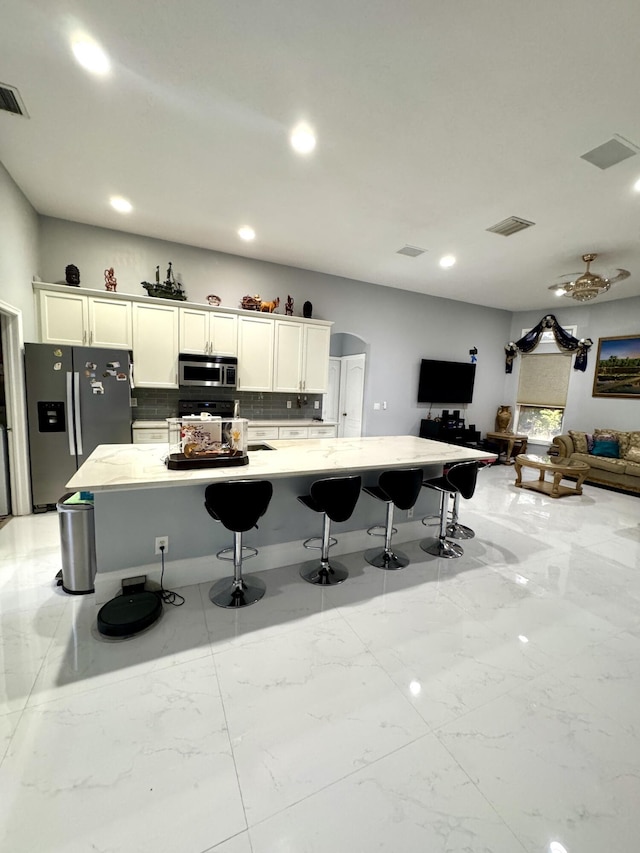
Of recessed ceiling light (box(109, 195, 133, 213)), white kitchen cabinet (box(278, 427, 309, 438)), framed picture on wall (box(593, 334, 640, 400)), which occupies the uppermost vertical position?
recessed ceiling light (box(109, 195, 133, 213))

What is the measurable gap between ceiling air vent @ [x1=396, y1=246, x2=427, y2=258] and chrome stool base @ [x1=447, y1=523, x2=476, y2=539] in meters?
3.25

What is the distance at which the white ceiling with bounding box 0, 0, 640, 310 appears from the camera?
172 cm

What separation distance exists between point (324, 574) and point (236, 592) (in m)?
0.66

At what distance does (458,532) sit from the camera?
3.60 m

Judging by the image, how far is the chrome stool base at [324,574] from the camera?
8.61 ft

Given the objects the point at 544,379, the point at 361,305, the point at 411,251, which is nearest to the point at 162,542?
the point at 411,251

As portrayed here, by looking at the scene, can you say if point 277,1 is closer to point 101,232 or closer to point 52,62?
point 52,62

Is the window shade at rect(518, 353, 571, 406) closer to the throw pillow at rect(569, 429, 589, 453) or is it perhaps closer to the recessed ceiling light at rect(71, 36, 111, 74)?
the throw pillow at rect(569, 429, 589, 453)

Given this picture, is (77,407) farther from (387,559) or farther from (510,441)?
(510,441)

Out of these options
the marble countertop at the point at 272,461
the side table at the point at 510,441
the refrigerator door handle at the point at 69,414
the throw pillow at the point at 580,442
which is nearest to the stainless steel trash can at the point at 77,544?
the marble countertop at the point at 272,461

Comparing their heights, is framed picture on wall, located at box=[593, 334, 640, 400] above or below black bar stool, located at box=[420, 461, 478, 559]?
above

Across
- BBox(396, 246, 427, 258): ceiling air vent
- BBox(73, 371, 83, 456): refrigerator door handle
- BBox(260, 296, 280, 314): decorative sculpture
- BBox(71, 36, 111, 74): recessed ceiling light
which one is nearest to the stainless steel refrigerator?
BBox(73, 371, 83, 456): refrigerator door handle

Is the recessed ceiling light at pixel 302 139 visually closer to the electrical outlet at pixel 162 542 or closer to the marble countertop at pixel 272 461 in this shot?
the marble countertop at pixel 272 461

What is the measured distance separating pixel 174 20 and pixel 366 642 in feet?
11.1
